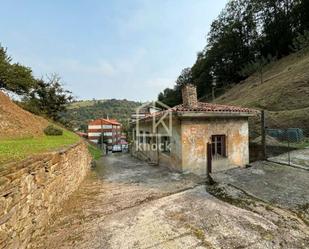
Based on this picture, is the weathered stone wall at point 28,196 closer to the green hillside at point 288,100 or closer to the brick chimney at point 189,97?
the brick chimney at point 189,97

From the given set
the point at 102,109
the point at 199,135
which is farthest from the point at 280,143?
the point at 102,109

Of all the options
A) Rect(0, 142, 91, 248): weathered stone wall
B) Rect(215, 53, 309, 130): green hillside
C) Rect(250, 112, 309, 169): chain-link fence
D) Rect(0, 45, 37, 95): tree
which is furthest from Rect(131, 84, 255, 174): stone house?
Rect(0, 45, 37, 95): tree

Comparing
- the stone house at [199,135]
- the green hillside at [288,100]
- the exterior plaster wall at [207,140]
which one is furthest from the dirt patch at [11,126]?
the green hillside at [288,100]

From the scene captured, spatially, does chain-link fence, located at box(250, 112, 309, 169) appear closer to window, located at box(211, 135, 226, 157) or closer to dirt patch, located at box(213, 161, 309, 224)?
dirt patch, located at box(213, 161, 309, 224)

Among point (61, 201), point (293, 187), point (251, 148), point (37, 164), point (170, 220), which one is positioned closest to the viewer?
point (37, 164)

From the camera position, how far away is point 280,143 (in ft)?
44.9

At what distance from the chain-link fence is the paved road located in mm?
5528

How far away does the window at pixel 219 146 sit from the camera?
1134cm

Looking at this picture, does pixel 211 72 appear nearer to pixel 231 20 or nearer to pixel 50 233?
pixel 231 20

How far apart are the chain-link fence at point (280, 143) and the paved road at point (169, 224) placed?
5528mm

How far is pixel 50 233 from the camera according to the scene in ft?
15.2

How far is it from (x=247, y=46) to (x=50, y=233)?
49.9 m

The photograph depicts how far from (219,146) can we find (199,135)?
1.59 meters

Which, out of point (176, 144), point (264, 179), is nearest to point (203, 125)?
point (176, 144)
